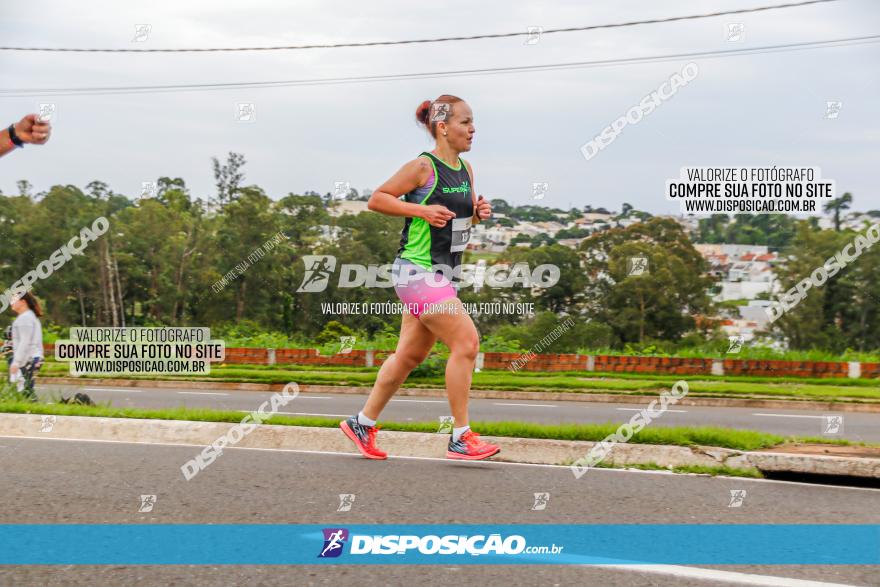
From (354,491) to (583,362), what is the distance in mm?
18460

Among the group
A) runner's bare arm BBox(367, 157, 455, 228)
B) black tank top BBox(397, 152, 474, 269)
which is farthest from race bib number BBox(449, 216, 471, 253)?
runner's bare arm BBox(367, 157, 455, 228)

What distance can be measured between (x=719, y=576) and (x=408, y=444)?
3.50 m

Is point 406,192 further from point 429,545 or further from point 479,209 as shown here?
point 429,545

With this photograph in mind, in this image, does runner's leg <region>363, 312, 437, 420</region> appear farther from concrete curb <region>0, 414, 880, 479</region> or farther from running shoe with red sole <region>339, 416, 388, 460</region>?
concrete curb <region>0, 414, 880, 479</region>

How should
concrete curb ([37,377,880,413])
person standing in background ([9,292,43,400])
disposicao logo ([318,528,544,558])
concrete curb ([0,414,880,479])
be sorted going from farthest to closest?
concrete curb ([37,377,880,413])
person standing in background ([9,292,43,400])
concrete curb ([0,414,880,479])
disposicao logo ([318,528,544,558])

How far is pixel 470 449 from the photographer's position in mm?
6055

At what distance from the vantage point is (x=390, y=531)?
13.4 feet

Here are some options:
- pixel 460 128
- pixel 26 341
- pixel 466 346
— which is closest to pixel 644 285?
pixel 26 341

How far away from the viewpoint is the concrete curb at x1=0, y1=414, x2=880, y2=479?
571 centimetres

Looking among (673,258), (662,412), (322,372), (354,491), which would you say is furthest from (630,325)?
(354,491)

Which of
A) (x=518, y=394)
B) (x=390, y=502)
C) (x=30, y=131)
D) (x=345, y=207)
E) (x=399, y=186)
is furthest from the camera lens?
(x=345, y=207)

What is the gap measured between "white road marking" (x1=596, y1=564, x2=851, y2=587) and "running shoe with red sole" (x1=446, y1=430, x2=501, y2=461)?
8.09ft

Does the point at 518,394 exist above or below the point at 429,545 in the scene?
below

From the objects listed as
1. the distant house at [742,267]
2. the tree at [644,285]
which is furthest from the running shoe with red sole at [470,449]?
the distant house at [742,267]
